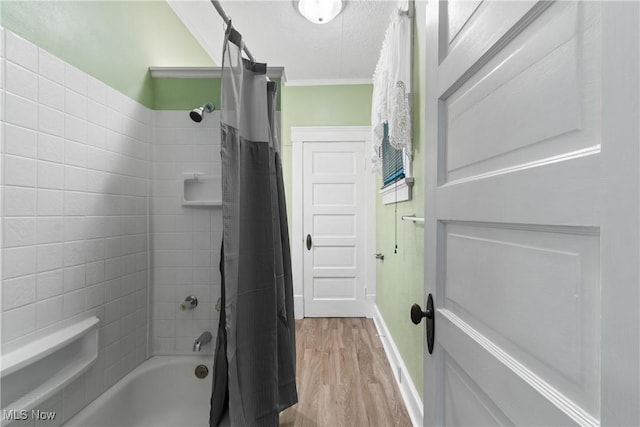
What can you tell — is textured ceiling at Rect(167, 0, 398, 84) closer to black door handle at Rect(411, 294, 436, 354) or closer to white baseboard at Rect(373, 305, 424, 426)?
black door handle at Rect(411, 294, 436, 354)

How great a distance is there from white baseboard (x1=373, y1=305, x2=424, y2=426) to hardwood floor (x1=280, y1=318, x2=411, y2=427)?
0.14 ft

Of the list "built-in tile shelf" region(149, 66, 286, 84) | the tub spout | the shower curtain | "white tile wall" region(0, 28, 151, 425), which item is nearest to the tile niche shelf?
"white tile wall" region(0, 28, 151, 425)

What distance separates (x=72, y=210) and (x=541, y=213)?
1.61 meters

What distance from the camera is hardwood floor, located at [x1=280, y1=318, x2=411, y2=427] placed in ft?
5.73

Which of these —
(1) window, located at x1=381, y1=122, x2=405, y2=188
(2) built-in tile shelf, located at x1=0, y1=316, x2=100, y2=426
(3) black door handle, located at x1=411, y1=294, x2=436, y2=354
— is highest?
(1) window, located at x1=381, y1=122, x2=405, y2=188

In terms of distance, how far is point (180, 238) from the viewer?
188 cm

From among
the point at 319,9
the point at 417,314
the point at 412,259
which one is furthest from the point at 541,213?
the point at 319,9

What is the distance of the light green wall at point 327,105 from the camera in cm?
340

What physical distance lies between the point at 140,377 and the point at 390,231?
6.39 feet

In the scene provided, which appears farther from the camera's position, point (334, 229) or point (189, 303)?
point (334, 229)

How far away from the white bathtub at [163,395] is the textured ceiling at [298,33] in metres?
2.33

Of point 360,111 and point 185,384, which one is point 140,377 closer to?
point 185,384

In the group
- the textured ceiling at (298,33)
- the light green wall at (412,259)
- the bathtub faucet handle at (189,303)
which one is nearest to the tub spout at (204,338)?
the bathtub faucet handle at (189,303)

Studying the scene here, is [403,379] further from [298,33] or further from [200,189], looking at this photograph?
[298,33]
